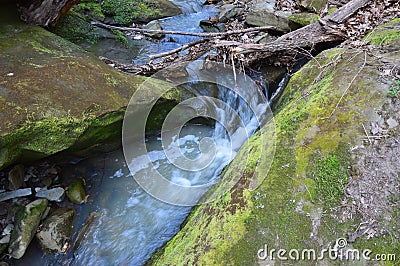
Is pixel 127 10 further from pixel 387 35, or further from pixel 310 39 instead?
pixel 387 35

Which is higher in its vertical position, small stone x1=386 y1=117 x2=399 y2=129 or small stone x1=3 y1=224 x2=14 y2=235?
small stone x1=386 y1=117 x2=399 y2=129

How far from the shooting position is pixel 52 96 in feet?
13.0

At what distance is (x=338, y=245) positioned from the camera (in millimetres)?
2332

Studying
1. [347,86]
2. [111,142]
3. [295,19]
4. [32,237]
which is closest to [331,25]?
[295,19]

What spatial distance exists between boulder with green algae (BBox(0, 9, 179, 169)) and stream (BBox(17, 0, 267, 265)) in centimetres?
54

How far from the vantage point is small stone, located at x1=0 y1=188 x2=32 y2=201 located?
14.0ft

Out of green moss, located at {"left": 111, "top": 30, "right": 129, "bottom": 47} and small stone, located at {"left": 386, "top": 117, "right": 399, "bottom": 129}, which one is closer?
small stone, located at {"left": 386, "top": 117, "right": 399, "bottom": 129}

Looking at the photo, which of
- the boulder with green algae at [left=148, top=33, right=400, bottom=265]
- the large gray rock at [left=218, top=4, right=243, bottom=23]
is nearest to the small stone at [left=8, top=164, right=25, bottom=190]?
the boulder with green algae at [left=148, top=33, right=400, bottom=265]

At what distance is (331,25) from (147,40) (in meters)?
5.75

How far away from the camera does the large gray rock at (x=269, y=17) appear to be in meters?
6.92

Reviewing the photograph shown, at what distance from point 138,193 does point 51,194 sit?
4.47 ft

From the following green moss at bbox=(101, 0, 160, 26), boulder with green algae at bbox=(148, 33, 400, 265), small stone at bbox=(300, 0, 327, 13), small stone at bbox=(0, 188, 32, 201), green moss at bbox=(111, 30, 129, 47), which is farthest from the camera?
green moss at bbox=(101, 0, 160, 26)

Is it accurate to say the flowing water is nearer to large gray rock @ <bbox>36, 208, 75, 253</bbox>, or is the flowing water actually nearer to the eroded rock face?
the eroded rock face

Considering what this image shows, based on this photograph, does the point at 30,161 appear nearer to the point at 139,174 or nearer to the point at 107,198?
the point at 107,198
